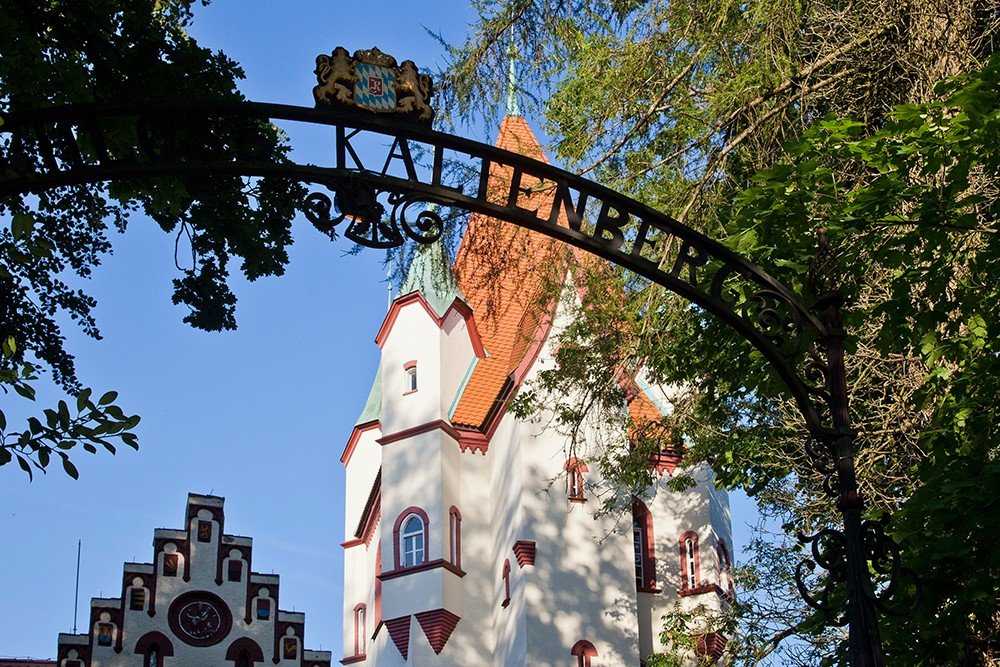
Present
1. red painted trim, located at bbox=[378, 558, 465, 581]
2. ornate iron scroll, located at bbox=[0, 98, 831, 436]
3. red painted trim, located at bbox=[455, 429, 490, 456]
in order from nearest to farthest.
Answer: ornate iron scroll, located at bbox=[0, 98, 831, 436] < red painted trim, located at bbox=[378, 558, 465, 581] < red painted trim, located at bbox=[455, 429, 490, 456]

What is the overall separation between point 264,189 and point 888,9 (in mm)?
8533

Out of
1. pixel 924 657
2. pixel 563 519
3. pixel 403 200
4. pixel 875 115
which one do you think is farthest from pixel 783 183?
pixel 563 519

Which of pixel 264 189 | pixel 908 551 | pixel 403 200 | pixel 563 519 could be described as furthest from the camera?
pixel 563 519

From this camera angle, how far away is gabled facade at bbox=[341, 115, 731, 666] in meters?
26.6

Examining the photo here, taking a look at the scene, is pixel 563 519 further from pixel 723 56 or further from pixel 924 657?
pixel 924 657

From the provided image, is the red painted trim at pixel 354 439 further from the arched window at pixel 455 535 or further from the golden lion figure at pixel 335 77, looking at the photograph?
the golden lion figure at pixel 335 77

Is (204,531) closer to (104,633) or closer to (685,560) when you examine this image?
(104,633)

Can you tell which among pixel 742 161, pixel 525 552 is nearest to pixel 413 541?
pixel 525 552

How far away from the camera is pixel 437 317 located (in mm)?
31000

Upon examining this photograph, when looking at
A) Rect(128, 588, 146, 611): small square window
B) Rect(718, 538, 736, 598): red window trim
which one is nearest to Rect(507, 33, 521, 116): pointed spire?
Rect(718, 538, 736, 598): red window trim

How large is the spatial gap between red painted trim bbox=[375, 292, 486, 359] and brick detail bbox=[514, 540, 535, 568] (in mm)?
5645

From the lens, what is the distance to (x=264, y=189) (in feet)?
33.3

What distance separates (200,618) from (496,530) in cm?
637

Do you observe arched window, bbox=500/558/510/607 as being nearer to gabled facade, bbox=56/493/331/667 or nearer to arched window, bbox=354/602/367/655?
gabled facade, bbox=56/493/331/667
